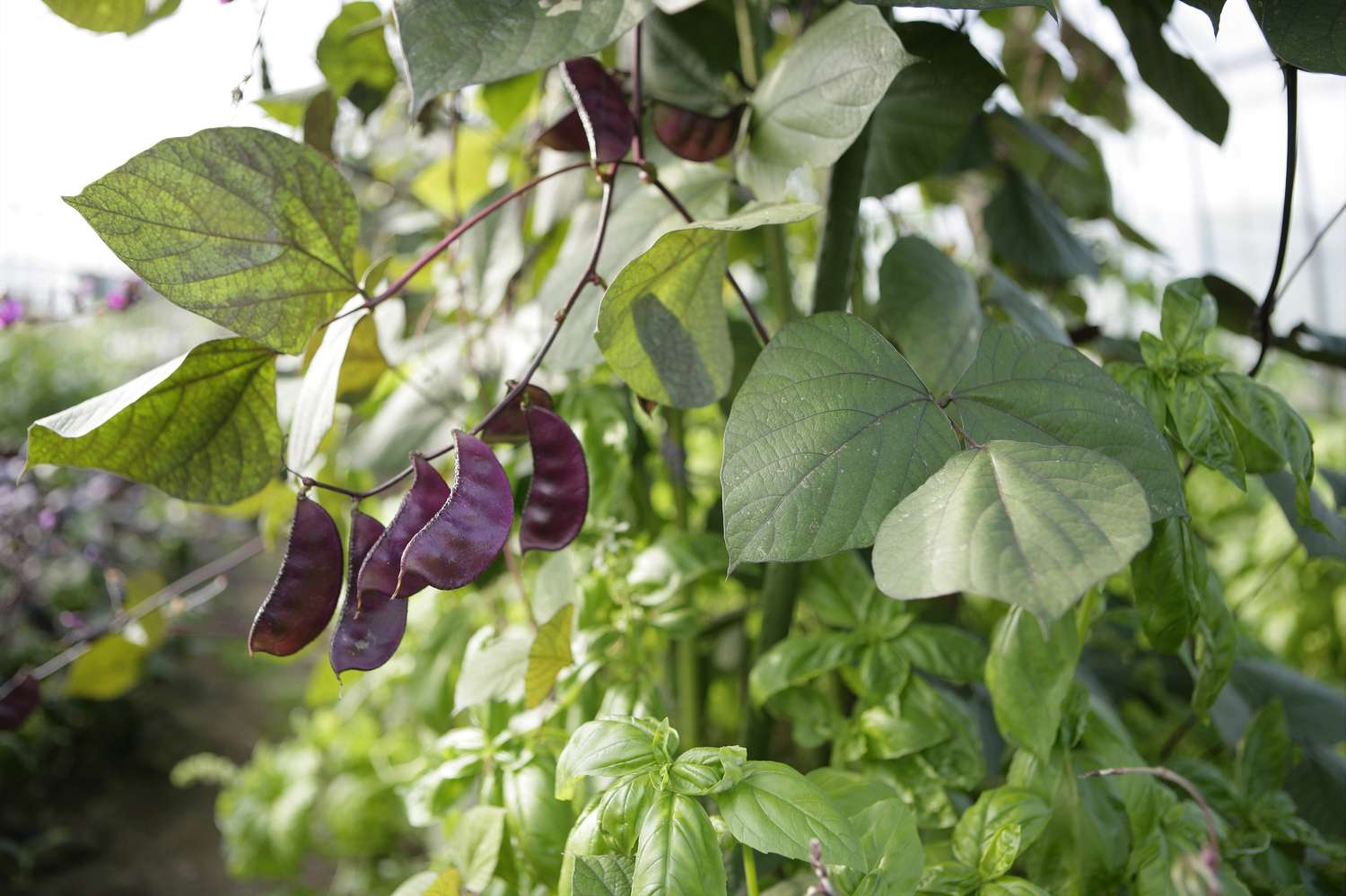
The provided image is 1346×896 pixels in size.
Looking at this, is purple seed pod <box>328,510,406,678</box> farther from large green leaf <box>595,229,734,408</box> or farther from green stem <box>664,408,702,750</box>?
green stem <box>664,408,702,750</box>

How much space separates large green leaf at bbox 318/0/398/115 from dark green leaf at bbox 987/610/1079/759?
569 mm

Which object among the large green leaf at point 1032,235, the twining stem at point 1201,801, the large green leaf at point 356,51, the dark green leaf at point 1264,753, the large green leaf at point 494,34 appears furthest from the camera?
the large green leaf at point 1032,235

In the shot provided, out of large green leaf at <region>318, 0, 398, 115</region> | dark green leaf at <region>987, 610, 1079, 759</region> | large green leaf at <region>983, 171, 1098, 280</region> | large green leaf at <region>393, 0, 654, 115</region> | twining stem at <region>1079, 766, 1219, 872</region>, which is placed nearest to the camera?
twining stem at <region>1079, 766, 1219, 872</region>

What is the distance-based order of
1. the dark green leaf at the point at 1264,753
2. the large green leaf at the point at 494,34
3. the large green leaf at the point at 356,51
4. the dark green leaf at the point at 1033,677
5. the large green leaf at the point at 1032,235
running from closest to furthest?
the large green leaf at the point at 494,34, the dark green leaf at the point at 1033,677, the dark green leaf at the point at 1264,753, the large green leaf at the point at 356,51, the large green leaf at the point at 1032,235

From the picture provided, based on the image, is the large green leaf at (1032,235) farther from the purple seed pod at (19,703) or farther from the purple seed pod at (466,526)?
the purple seed pod at (19,703)

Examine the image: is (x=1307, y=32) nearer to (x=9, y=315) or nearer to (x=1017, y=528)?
(x=1017, y=528)

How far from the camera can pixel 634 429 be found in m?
A: 0.65

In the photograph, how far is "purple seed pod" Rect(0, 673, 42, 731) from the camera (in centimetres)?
83

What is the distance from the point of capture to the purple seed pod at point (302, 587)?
0.40 m

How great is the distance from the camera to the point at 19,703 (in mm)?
Result: 841

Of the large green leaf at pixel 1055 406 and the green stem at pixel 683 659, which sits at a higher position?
the large green leaf at pixel 1055 406

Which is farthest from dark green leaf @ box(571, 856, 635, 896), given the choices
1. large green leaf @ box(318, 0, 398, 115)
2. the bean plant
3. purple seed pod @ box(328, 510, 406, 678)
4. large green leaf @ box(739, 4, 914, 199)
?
large green leaf @ box(318, 0, 398, 115)

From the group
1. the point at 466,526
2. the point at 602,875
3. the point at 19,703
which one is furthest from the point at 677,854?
the point at 19,703

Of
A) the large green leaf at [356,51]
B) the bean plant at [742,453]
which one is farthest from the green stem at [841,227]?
the large green leaf at [356,51]
